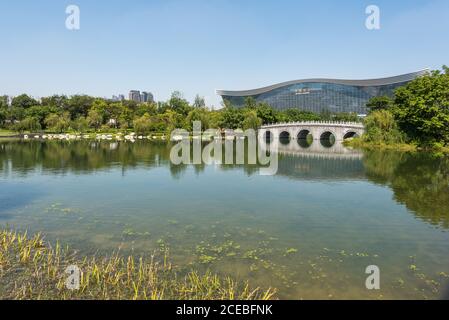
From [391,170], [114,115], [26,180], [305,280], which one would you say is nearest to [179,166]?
[26,180]

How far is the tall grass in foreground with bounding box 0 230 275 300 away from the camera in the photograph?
21.8 ft

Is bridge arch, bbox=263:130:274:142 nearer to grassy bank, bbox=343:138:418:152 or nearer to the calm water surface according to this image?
grassy bank, bbox=343:138:418:152

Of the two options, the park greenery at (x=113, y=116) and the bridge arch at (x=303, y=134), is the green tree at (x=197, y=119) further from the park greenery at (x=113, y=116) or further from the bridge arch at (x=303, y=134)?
the bridge arch at (x=303, y=134)

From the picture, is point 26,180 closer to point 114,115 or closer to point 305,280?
point 305,280

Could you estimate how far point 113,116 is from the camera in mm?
71812

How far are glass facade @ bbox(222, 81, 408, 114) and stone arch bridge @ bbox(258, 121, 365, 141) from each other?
124 feet

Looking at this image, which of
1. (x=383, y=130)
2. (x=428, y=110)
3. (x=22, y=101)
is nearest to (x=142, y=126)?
(x=22, y=101)

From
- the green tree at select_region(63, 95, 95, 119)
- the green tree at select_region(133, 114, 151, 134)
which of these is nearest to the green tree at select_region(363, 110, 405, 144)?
the green tree at select_region(133, 114, 151, 134)

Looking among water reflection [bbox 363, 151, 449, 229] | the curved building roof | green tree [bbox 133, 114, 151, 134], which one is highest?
Answer: the curved building roof

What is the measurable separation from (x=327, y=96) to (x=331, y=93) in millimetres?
1351

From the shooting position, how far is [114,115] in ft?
235

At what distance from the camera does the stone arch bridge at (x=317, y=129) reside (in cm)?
5622

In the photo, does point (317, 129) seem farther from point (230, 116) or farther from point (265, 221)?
point (265, 221)

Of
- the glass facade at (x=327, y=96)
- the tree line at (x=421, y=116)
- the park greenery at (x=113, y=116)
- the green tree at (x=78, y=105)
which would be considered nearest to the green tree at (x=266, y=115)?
the park greenery at (x=113, y=116)
